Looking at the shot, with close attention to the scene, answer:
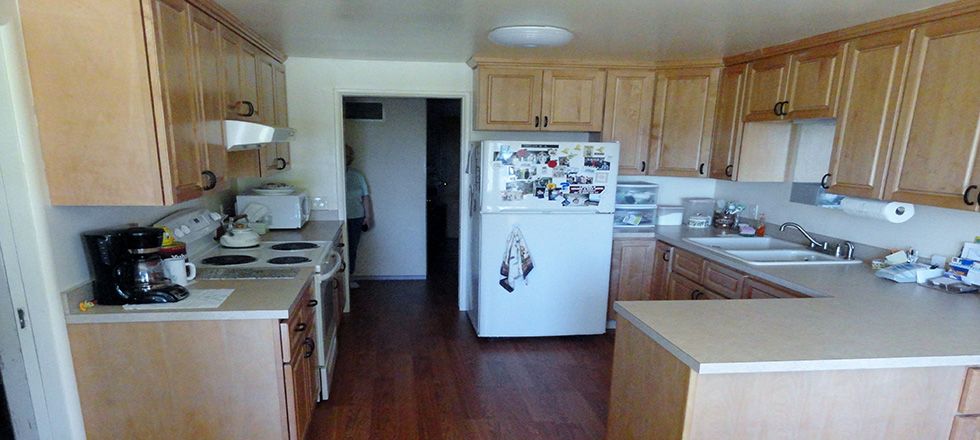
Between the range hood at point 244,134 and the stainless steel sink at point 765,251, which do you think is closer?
the range hood at point 244,134

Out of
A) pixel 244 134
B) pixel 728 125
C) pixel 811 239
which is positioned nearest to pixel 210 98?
pixel 244 134

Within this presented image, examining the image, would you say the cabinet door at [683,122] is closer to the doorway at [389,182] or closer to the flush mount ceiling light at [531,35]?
the flush mount ceiling light at [531,35]

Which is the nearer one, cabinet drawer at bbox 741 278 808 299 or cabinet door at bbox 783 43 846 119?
cabinet drawer at bbox 741 278 808 299

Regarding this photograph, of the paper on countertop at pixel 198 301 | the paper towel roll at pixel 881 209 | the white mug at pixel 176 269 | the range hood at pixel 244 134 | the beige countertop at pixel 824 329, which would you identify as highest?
the range hood at pixel 244 134

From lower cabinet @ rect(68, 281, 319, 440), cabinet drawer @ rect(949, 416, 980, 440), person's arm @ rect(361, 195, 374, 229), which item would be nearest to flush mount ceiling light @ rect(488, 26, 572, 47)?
lower cabinet @ rect(68, 281, 319, 440)

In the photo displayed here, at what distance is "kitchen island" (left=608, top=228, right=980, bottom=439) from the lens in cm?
132

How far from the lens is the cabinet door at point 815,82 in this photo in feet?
7.60

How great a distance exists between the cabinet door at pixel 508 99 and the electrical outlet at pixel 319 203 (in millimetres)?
1350

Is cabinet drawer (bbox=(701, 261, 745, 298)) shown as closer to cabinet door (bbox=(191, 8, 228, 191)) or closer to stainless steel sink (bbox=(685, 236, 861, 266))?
stainless steel sink (bbox=(685, 236, 861, 266))

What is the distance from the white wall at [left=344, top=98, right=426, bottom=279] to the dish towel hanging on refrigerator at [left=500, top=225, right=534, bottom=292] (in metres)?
1.74

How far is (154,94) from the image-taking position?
4.86ft

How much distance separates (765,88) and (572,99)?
47.7 inches

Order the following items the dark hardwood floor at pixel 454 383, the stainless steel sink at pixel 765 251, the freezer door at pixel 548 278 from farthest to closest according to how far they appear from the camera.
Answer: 1. the freezer door at pixel 548 278
2. the stainless steel sink at pixel 765 251
3. the dark hardwood floor at pixel 454 383

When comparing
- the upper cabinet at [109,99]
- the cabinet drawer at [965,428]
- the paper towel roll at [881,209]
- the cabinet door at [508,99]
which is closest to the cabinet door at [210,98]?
the upper cabinet at [109,99]
